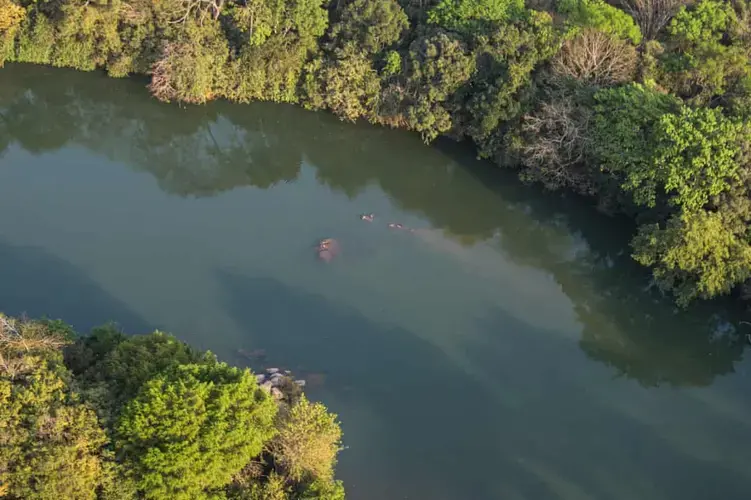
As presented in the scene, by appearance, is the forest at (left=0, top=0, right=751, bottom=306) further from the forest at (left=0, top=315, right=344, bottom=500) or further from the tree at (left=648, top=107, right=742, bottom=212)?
the forest at (left=0, top=315, right=344, bottom=500)

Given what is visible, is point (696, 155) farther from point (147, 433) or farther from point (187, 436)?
point (147, 433)

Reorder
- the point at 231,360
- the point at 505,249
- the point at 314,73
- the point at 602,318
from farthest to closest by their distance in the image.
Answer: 1. the point at 314,73
2. the point at 505,249
3. the point at 602,318
4. the point at 231,360

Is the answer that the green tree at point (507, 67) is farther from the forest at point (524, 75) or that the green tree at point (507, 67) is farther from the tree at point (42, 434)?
the tree at point (42, 434)

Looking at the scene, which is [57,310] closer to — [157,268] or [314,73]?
[157,268]

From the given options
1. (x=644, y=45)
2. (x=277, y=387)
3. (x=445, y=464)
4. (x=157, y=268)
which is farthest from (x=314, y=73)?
(x=445, y=464)

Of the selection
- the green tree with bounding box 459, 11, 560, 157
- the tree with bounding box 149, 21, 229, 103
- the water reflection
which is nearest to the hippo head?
the water reflection

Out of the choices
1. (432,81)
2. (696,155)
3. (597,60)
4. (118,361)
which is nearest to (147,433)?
(118,361)
